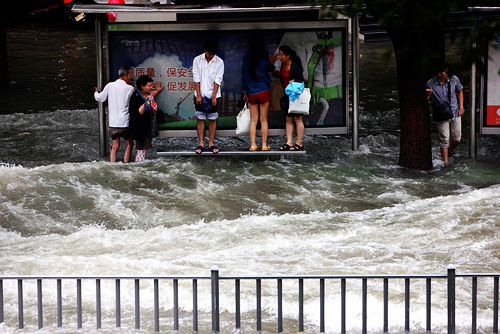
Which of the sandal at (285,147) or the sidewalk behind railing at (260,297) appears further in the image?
the sandal at (285,147)

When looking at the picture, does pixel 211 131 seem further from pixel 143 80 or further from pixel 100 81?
pixel 100 81

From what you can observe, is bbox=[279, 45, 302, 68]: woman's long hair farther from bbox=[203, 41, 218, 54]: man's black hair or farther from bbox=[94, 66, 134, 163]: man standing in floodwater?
bbox=[94, 66, 134, 163]: man standing in floodwater

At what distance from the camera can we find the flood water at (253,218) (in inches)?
421

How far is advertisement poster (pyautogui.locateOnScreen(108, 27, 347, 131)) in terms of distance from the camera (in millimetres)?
16453

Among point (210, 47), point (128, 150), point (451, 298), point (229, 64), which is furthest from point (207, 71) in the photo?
point (451, 298)

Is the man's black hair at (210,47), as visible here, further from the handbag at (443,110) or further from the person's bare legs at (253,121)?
the handbag at (443,110)

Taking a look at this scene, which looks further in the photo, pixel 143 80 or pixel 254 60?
pixel 254 60

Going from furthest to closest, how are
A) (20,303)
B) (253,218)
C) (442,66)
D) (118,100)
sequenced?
(118,100) → (253,218) → (20,303) → (442,66)

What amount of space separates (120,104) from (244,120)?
1.83m

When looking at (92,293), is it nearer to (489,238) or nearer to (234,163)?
(489,238)

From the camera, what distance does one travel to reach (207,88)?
16.2 m

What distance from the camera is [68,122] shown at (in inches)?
780

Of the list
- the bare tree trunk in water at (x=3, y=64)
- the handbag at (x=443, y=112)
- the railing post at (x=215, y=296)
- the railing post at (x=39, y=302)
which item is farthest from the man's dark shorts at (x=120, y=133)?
the bare tree trunk in water at (x=3, y=64)

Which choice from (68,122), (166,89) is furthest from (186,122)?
(68,122)
